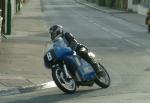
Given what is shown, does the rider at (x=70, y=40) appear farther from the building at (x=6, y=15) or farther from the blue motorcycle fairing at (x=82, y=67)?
the building at (x=6, y=15)

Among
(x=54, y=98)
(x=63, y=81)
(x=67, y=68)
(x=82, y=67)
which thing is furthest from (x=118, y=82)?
(x=54, y=98)

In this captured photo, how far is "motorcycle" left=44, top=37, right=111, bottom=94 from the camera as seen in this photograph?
13.1 metres

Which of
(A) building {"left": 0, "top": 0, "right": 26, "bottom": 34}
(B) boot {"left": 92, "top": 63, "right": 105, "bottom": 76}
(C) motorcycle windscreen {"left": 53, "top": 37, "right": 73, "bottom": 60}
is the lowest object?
(A) building {"left": 0, "top": 0, "right": 26, "bottom": 34}

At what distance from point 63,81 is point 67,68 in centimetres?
35

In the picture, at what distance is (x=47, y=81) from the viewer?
1479cm

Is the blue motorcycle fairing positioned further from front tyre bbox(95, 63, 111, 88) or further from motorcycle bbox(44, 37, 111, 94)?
front tyre bbox(95, 63, 111, 88)

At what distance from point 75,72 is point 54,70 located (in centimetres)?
48

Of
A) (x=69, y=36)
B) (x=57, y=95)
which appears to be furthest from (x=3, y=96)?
(x=69, y=36)

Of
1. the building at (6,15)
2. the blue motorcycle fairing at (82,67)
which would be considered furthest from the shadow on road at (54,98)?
the building at (6,15)

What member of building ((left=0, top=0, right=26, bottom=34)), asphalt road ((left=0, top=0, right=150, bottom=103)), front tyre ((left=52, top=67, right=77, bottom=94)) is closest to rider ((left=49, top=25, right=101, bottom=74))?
front tyre ((left=52, top=67, right=77, bottom=94))

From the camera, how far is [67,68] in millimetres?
13273

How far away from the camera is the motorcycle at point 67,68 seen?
42.9ft

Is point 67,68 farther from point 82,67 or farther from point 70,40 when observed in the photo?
point 70,40

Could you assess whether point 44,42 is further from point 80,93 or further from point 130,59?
point 80,93
